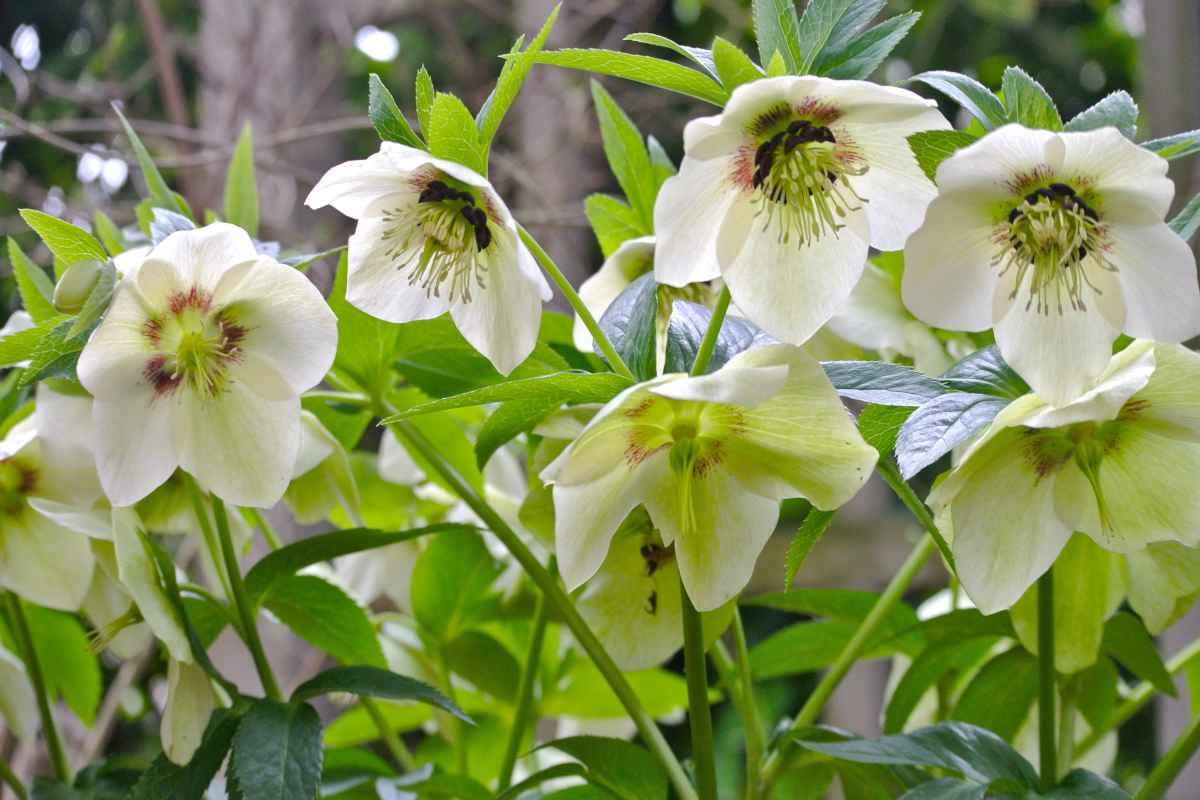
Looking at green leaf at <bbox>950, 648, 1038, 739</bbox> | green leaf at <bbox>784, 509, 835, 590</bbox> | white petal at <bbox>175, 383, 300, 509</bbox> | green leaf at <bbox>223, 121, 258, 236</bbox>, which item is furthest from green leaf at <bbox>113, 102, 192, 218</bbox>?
green leaf at <bbox>950, 648, 1038, 739</bbox>

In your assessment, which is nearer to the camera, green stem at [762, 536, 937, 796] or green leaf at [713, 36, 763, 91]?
green leaf at [713, 36, 763, 91]

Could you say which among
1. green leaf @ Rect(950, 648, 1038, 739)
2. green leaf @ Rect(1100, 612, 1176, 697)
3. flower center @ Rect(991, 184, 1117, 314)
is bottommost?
green leaf @ Rect(950, 648, 1038, 739)

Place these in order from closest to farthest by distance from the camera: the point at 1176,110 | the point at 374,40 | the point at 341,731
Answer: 1. the point at 341,731
2. the point at 1176,110
3. the point at 374,40

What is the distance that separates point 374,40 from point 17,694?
5.00 feet

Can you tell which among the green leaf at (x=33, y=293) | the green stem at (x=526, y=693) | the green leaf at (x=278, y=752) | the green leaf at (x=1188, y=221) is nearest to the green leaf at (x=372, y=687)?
the green leaf at (x=278, y=752)

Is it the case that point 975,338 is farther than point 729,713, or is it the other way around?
point 729,713

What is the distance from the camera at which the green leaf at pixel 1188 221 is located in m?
0.46

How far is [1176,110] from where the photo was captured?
1.24 metres

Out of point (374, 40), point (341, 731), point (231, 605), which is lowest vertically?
point (341, 731)

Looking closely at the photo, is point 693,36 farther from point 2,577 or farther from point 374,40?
point 2,577

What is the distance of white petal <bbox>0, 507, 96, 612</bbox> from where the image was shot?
602 millimetres

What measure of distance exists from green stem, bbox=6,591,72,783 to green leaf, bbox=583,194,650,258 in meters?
0.35

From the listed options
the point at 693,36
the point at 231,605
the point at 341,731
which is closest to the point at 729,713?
the point at 693,36

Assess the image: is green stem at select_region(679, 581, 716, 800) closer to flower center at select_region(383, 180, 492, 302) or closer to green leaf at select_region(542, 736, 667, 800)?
green leaf at select_region(542, 736, 667, 800)
